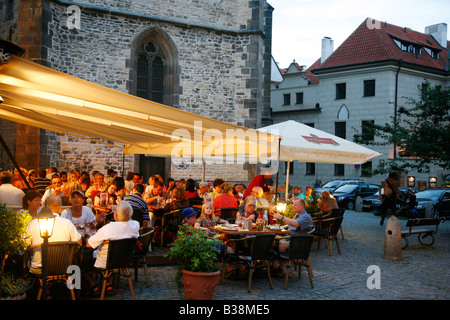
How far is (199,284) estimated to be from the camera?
5613 mm

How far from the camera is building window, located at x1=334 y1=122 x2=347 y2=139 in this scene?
122 feet

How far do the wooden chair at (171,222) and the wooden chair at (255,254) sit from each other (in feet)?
7.63

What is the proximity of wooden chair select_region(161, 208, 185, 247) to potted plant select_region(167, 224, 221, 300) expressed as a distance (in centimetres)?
341

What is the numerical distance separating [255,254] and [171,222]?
309 cm

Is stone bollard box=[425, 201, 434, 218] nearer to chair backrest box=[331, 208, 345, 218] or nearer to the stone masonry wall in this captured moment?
the stone masonry wall

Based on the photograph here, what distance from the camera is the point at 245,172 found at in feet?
66.0

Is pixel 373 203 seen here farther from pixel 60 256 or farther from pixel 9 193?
pixel 60 256

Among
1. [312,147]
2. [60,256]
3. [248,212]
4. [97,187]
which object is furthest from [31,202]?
[312,147]

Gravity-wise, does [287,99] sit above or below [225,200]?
above

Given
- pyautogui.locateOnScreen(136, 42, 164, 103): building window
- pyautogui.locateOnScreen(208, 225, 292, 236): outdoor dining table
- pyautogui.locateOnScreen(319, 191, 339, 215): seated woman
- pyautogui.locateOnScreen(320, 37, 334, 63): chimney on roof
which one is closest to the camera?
pyautogui.locateOnScreen(208, 225, 292, 236): outdoor dining table

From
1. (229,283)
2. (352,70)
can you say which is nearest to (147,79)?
(229,283)

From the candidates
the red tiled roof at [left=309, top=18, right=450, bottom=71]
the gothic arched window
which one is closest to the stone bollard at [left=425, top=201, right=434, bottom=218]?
the gothic arched window

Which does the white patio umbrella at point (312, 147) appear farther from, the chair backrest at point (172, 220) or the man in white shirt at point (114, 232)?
the man in white shirt at point (114, 232)
